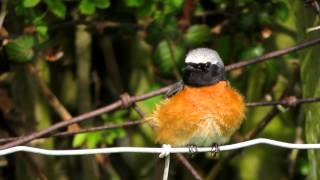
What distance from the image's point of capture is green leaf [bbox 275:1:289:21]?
373cm

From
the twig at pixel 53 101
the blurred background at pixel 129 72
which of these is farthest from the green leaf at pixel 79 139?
the twig at pixel 53 101

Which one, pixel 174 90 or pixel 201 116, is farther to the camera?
pixel 174 90

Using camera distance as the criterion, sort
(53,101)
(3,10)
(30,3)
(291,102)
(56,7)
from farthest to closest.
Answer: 1. (53,101)
2. (3,10)
3. (56,7)
4. (30,3)
5. (291,102)

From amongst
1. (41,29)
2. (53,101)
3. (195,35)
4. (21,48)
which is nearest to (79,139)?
(53,101)

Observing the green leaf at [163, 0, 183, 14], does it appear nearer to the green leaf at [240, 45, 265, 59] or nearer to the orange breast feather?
the green leaf at [240, 45, 265, 59]

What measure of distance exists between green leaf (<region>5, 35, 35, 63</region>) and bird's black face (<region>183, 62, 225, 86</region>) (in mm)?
952

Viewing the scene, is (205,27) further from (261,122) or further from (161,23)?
(261,122)

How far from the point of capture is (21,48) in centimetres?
368

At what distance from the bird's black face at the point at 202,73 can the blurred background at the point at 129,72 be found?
2.10 feet

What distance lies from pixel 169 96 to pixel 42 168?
1.46m

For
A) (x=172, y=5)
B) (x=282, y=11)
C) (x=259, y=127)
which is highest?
(x=172, y=5)

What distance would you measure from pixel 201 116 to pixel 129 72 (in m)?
1.47

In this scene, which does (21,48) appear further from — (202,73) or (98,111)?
(202,73)

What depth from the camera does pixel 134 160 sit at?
14.6ft
